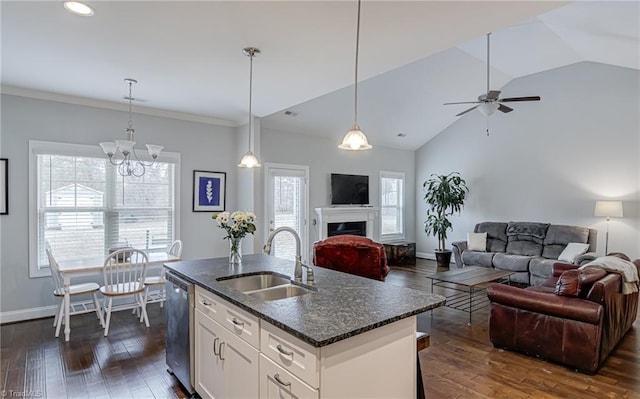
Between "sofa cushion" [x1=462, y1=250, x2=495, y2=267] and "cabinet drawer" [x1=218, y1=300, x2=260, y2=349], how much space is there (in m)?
5.39

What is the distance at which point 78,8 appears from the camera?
7.55 ft

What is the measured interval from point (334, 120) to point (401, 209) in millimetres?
3203

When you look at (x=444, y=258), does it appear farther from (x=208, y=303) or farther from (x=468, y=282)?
(x=208, y=303)

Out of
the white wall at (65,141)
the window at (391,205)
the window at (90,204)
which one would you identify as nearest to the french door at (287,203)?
the white wall at (65,141)

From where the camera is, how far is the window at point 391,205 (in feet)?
26.8

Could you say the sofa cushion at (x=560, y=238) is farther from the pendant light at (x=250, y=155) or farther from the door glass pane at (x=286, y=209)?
the pendant light at (x=250, y=155)

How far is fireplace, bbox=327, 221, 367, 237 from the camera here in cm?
700

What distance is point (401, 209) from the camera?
28.2 feet

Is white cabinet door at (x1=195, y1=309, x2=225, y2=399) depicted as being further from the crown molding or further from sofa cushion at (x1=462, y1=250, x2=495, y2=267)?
sofa cushion at (x1=462, y1=250, x2=495, y2=267)

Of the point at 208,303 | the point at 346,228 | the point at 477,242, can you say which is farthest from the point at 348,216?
the point at 208,303

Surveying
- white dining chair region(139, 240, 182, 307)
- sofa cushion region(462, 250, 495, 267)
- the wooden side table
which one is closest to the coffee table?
sofa cushion region(462, 250, 495, 267)

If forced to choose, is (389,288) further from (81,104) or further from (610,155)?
(610,155)

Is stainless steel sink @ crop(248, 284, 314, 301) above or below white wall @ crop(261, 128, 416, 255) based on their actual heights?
below

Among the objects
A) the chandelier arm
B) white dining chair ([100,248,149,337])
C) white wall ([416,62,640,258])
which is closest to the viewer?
white dining chair ([100,248,149,337])
